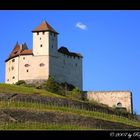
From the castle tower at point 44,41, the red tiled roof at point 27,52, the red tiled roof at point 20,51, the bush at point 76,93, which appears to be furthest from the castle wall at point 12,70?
the bush at point 76,93

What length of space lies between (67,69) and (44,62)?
148 inches

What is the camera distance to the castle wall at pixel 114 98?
218 feet

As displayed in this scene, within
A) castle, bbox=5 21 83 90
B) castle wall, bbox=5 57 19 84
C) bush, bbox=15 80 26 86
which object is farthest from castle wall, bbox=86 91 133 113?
castle wall, bbox=5 57 19 84

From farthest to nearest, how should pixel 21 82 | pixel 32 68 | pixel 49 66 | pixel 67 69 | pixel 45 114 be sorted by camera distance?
pixel 67 69, pixel 49 66, pixel 32 68, pixel 21 82, pixel 45 114

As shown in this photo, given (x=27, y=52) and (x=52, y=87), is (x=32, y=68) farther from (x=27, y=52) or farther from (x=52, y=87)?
(x=52, y=87)

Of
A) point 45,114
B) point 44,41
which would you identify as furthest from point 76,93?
point 45,114

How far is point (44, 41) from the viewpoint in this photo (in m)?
70.8

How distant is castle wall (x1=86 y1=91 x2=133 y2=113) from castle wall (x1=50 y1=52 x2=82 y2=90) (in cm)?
435

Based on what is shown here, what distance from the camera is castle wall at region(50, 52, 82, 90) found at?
70.2m

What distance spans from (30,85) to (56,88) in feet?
13.8

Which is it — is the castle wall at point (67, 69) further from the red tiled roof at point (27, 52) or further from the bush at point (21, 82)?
the bush at point (21, 82)
